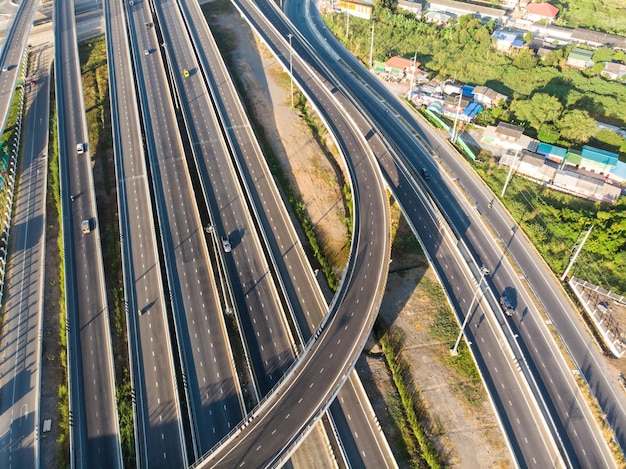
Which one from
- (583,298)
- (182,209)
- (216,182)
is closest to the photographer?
(583,298)

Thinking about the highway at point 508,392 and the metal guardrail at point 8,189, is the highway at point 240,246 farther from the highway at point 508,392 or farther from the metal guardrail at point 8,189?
the metal guardrail at point 8,189

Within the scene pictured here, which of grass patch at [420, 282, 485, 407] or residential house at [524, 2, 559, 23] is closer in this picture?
grass patch at [420, 282, 485, 407]

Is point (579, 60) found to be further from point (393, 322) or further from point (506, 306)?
point (393, 322)

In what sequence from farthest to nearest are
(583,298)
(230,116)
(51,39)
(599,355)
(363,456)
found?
(51,39)
(230,116)
(583,298)
(599,355)
(363,456)

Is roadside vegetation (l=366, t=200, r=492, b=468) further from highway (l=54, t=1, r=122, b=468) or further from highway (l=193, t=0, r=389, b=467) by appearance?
highway (l=54, t=1, r=122, b=468)

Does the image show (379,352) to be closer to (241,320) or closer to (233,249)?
(241,320)

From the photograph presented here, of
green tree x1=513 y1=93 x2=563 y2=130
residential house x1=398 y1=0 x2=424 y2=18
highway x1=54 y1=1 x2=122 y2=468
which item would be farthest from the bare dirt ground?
residential house x1=398 y1=0 x2=424 y2=18

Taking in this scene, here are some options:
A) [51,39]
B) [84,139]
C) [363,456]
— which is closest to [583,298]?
[363,456]
